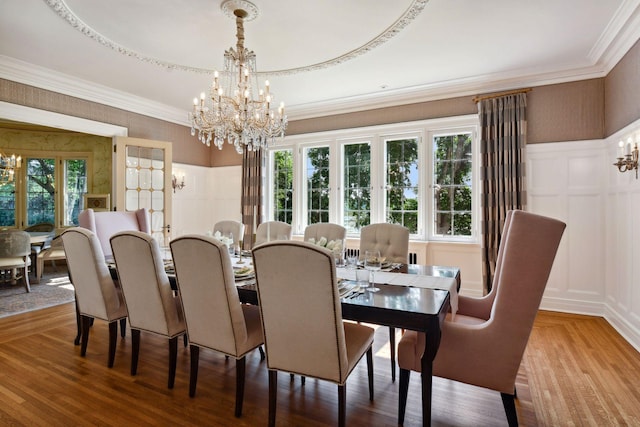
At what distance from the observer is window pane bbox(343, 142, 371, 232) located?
4.98 m

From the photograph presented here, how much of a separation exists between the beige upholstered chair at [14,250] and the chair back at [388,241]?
475cm

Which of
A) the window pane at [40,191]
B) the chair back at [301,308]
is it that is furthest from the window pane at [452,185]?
the window pane at [40,191]

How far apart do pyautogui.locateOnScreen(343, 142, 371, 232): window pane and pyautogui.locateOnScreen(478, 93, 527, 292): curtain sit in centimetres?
154

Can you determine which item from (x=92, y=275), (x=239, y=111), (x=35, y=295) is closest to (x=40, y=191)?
(x=35, y=295)

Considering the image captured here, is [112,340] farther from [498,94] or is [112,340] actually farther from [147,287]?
[498,94]

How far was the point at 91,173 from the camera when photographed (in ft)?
23.3

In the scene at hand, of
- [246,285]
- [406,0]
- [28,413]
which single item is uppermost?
[406,0]

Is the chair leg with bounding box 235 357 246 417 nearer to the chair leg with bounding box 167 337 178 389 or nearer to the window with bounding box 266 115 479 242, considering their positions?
the chair leg with bounding box 167 337 178 389

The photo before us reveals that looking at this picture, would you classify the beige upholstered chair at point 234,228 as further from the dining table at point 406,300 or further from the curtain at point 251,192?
the curtain at point 251,192

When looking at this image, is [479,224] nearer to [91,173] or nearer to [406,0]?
[406,0]

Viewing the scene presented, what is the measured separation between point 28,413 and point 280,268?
1797 mm

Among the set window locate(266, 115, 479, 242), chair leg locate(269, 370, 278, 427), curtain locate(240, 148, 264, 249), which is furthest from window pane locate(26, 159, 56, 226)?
chair leg locate(269, 370, 278, 427)

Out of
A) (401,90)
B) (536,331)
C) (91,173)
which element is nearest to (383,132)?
(401,90)

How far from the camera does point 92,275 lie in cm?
253
